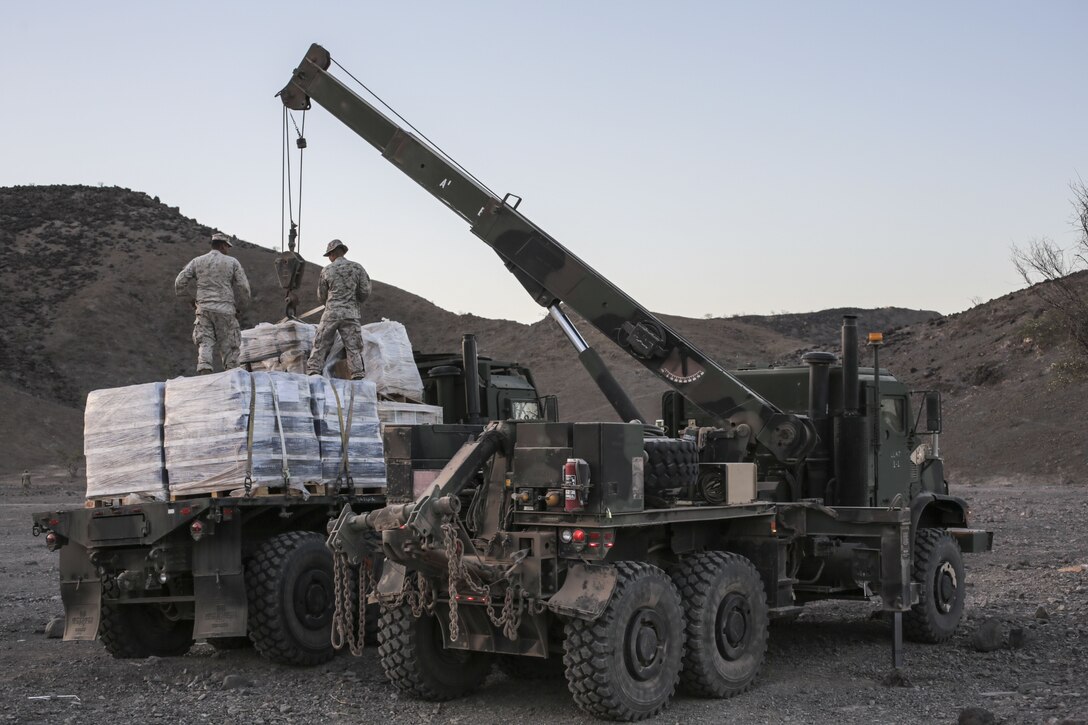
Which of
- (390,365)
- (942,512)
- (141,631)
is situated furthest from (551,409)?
(141,631)

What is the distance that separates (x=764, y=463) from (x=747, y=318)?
207 ft

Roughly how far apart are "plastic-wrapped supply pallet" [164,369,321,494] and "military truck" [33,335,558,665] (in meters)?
0.18

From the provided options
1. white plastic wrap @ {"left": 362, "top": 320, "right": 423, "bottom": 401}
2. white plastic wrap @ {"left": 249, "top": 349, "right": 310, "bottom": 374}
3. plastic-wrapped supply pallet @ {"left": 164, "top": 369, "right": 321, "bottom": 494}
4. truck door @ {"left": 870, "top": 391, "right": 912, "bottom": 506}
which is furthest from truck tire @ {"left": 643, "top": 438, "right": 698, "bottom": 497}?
white plastic wrap @ {"left": 249, "top": 349, "right": 310, "bottom": 374}

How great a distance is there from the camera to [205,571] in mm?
9469

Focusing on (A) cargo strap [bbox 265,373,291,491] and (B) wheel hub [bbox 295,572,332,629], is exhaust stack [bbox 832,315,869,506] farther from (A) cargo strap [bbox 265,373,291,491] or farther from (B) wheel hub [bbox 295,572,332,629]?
(A) cargo strap [bbox 265,373,291,491]

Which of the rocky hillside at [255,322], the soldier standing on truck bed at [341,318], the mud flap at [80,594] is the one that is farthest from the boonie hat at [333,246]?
the rocky hillside at [255,322]

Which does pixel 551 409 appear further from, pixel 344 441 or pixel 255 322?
pixel 255 322

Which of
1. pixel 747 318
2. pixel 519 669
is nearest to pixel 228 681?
pixel 519 669

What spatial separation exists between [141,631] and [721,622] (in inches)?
206

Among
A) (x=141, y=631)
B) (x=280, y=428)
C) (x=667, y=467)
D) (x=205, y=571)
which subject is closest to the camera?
(x=667, y=467)

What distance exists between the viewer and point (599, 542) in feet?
25.0

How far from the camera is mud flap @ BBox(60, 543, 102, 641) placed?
9.80 meters

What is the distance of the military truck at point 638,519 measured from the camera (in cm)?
766

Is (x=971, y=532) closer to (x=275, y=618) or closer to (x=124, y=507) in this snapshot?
(x=275, y=618)
